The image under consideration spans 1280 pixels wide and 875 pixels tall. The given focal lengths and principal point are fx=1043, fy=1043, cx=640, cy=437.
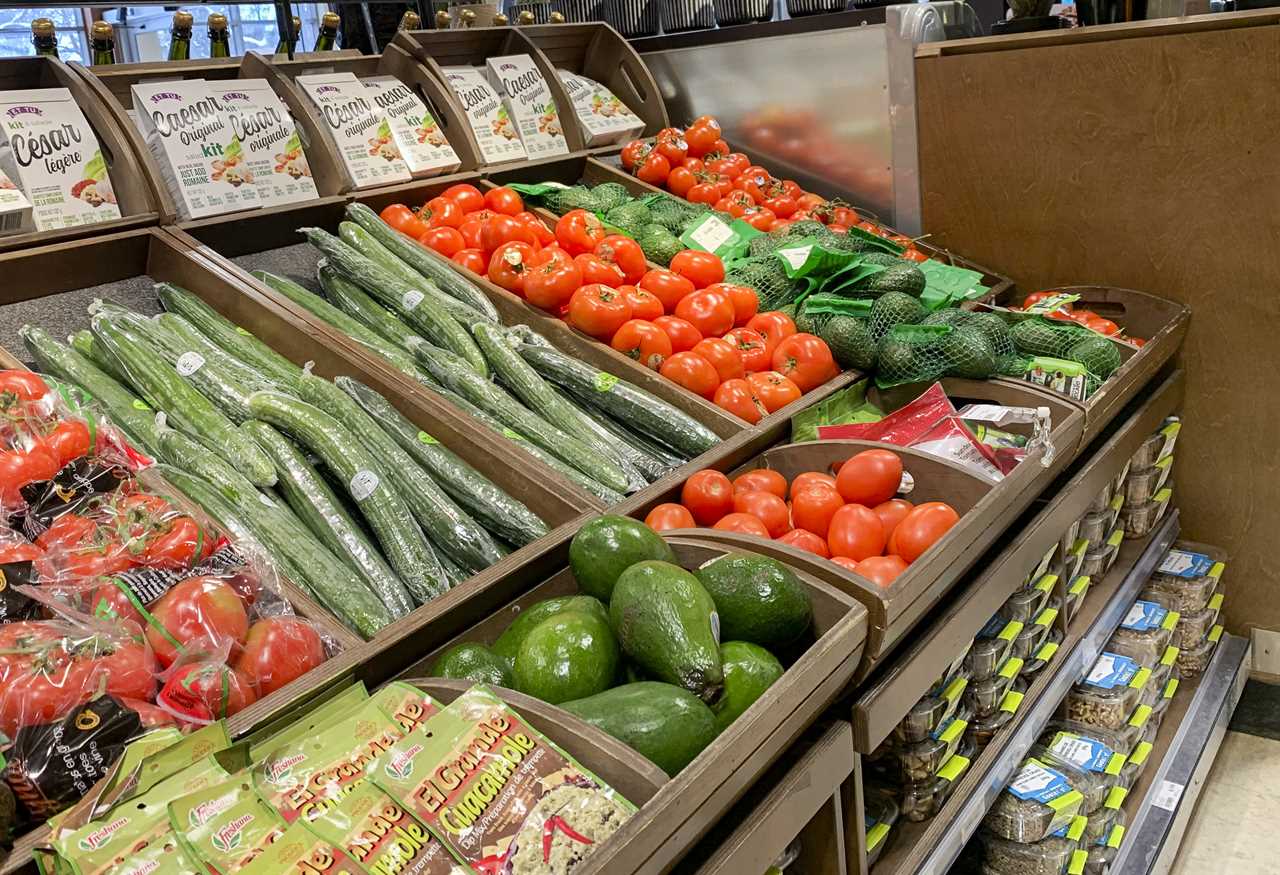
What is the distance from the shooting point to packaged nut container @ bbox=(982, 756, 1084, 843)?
7.85ft

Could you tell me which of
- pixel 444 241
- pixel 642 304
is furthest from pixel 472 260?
pixel 642 304

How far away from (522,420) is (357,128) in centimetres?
141

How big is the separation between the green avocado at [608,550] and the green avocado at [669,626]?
0.10m

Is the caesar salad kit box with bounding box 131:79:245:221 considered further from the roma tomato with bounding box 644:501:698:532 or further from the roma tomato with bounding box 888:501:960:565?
the roma tomato with bounding box 888:501:960:565

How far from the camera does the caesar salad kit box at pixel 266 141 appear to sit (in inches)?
110

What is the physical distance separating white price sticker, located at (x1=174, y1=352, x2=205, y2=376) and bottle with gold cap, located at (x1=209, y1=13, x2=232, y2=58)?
5.26ft

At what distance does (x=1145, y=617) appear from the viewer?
3.10 m

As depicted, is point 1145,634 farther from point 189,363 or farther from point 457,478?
point 189,363

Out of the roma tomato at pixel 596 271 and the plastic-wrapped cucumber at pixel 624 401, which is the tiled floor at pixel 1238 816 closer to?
the plastic-wrapped cucumber at pixel 624 401

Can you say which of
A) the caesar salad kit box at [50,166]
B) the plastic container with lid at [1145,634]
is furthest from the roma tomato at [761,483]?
the caesar salad kit box at [50,166]

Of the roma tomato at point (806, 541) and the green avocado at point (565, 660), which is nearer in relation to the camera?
the green avocado at point (565, 660)

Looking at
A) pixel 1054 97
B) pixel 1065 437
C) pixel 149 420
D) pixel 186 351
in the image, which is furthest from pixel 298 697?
pixel 1054 97

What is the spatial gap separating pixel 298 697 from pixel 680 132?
2961mm

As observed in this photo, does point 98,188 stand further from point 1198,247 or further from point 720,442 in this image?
point 1198,247
